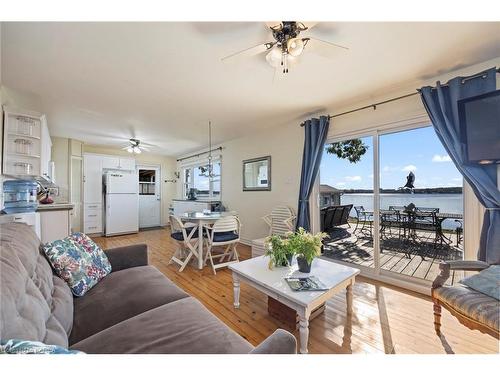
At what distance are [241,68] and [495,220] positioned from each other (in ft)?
8.74

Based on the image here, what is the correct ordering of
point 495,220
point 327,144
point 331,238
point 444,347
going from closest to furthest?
point 444,347
point 495,220
point 327,144
point 331,238

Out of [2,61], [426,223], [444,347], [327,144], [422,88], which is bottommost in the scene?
[444,347]

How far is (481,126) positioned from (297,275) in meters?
2.06

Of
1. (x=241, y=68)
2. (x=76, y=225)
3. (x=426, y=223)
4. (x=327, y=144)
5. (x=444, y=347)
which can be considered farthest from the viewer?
(x=76, y=225)

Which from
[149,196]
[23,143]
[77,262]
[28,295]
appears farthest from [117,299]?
[149,196]

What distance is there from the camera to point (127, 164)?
570 cm

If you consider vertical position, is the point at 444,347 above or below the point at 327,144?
below

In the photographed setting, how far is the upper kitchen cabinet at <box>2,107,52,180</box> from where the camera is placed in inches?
105

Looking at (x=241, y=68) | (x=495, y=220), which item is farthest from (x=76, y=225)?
(x=495, y=220)

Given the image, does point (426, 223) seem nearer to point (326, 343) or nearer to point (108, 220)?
point (326, 343)

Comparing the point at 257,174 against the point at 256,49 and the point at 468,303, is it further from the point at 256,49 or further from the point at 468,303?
the point at 468,303

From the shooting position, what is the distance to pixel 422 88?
2160 millimetres

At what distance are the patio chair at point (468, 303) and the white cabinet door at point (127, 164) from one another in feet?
21.0

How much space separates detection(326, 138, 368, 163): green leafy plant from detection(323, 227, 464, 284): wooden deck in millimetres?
1150
